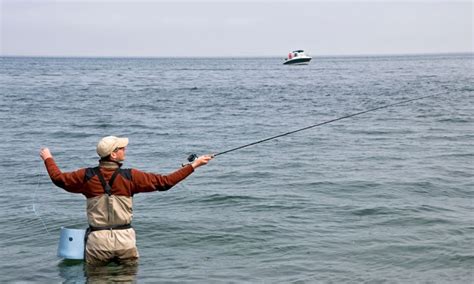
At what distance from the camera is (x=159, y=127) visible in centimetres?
2450

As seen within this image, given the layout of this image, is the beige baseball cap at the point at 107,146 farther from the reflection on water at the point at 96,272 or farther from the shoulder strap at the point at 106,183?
the reflection on water at the point at 96,272

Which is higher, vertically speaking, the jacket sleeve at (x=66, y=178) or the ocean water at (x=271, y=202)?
the jacket sleeve at (x=66, y=178)

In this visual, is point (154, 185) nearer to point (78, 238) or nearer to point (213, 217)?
point (78, 238)

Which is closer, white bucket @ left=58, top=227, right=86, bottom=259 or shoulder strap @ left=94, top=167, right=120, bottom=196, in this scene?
shoulder strap @ left=94, top=167, right=120, bottom=196

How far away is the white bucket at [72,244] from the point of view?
6996mm

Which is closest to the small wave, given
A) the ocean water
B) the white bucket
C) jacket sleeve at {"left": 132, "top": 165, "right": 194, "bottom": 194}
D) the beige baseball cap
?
the ocean water

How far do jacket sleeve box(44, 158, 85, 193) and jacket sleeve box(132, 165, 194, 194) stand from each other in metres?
0.48

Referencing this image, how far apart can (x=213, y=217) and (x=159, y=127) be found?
13838 millimetres

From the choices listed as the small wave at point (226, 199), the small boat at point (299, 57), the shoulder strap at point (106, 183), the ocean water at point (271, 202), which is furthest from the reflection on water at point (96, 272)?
the small boat at point (299, 57)

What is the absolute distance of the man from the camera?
19.4ft

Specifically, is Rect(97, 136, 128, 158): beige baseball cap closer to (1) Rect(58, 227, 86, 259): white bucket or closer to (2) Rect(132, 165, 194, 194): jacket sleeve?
(2) Rect(132, 165, 194, 194): jacket sleeve

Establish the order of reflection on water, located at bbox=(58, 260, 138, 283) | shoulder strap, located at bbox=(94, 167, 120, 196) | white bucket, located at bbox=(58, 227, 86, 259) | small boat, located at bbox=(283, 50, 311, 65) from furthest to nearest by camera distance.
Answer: small boat, located at bbox=(283, 50, 311, 65) < white bucket, located at bbox=(58, 227, 86, 259) < reflection on water, located at bbox=(58, 260, 138, 283) < shoulder strap, located at bbox=(94, 167, 120, 196)

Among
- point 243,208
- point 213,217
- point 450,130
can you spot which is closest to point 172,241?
point 213,217

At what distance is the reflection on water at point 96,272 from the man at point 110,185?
46 centimetres
